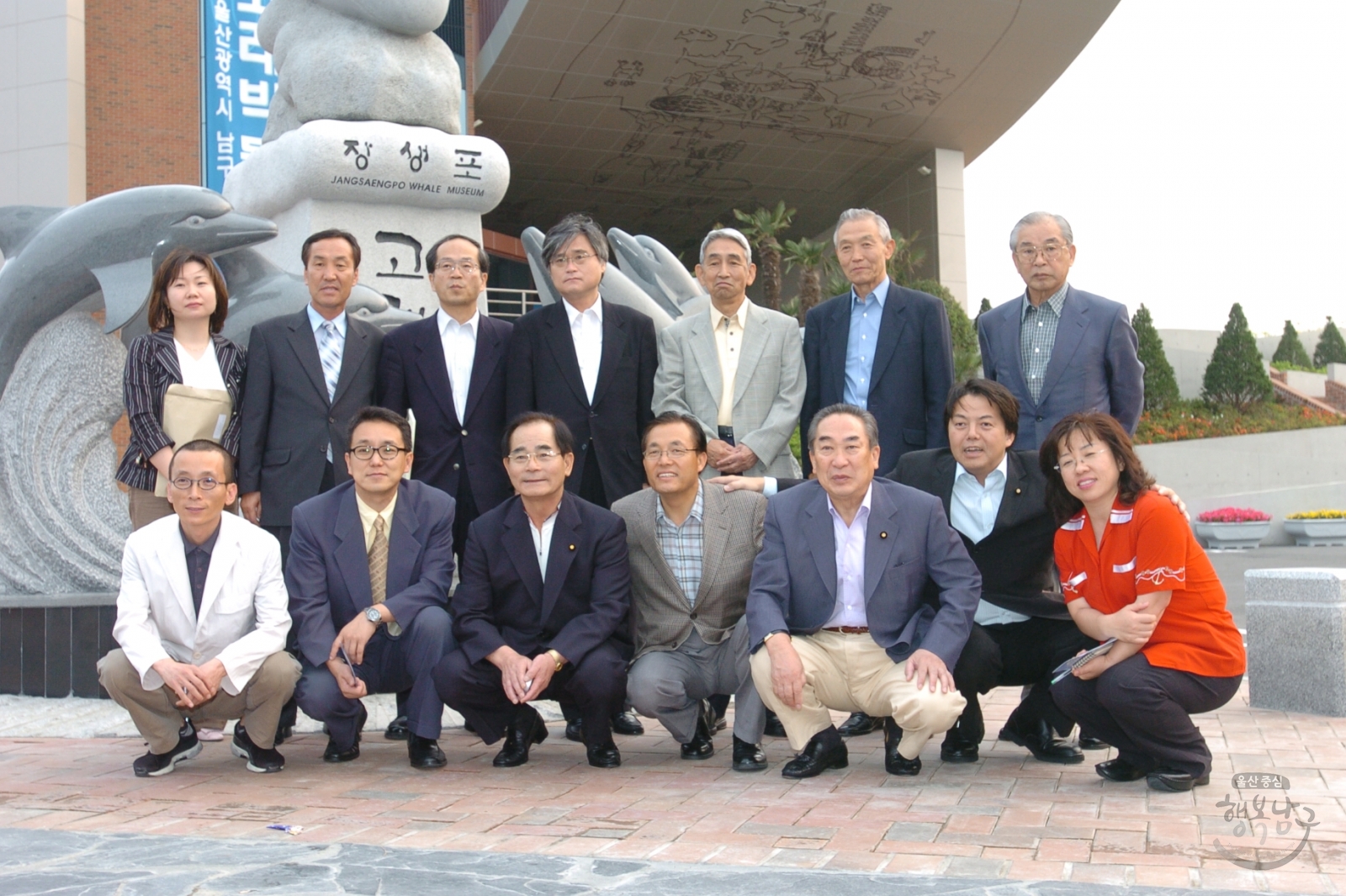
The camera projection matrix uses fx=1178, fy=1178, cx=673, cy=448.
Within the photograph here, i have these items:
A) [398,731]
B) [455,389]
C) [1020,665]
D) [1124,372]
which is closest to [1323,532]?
[1124,372]

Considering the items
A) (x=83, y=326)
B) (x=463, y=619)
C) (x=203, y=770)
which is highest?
(x=83, y=326)

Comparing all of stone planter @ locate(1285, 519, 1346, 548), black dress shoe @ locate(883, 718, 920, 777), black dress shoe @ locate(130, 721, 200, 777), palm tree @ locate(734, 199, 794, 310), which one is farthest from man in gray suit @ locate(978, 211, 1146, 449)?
palm tree @ locate(734, 199, 794, 310)

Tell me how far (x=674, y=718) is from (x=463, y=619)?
29.4 inches

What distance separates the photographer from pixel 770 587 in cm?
361

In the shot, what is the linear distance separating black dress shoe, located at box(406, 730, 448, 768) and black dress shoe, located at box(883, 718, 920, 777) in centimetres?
140

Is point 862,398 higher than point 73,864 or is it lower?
higher

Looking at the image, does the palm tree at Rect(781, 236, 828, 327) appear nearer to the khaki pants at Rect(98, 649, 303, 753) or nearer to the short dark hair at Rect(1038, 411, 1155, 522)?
the short dark hair at Rect(1038, 411, 1155, 522)

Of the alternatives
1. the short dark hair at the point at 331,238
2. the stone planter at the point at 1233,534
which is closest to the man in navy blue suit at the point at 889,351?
the short dark hair at the point at 331,238

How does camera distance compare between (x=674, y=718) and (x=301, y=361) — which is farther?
(x=301, y=361)

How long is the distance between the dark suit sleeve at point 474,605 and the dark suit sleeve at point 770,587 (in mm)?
791

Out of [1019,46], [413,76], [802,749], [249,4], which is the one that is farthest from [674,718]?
[1019,46]

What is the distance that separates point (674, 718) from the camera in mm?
3787

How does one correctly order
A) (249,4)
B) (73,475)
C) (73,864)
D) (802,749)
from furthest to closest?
(249,4), (73,475), (802,749), (73,864)

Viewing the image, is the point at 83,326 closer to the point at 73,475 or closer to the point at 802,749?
the point at 73,475
